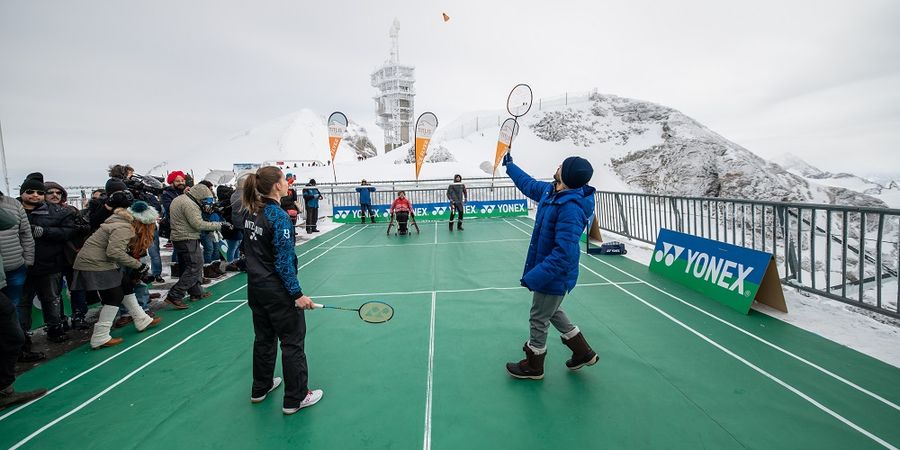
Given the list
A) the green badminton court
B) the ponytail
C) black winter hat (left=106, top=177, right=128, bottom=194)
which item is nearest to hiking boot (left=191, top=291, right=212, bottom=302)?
the green badminton court

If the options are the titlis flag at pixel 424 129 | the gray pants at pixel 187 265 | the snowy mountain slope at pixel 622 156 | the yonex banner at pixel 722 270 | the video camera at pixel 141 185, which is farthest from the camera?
the snowy mountain slope at pixel 622 156

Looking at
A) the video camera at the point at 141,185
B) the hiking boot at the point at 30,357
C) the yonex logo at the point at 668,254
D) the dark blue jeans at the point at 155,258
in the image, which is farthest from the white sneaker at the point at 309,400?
the yonex logo at the point at 668,254

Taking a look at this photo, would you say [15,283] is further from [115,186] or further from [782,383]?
[782,383]

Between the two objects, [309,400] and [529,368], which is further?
[529,368]

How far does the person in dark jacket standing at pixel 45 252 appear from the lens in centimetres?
443

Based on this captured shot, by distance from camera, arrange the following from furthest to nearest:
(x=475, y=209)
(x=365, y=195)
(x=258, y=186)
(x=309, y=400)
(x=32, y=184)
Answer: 1. (x=475, y=209)
2. (x=365, y=195)
3. (x=32, y=184)
4. (x=309, y=400)
5. (x=258, y=186)

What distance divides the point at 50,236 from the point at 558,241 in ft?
19.6

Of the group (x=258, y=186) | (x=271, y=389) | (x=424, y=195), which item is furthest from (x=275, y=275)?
(x=424, y=195)

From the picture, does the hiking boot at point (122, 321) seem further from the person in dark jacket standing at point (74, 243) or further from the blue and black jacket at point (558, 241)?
the blue and black jacket at point (558, 241)

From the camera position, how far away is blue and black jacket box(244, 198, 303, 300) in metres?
2.81

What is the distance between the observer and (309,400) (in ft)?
10.4

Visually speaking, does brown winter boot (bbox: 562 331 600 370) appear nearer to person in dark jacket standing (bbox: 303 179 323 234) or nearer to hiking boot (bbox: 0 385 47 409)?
A: hiking boot (bbox: 0 385 47 409)

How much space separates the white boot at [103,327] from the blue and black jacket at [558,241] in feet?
16.7

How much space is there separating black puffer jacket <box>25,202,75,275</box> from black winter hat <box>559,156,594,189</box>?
6.02 m
